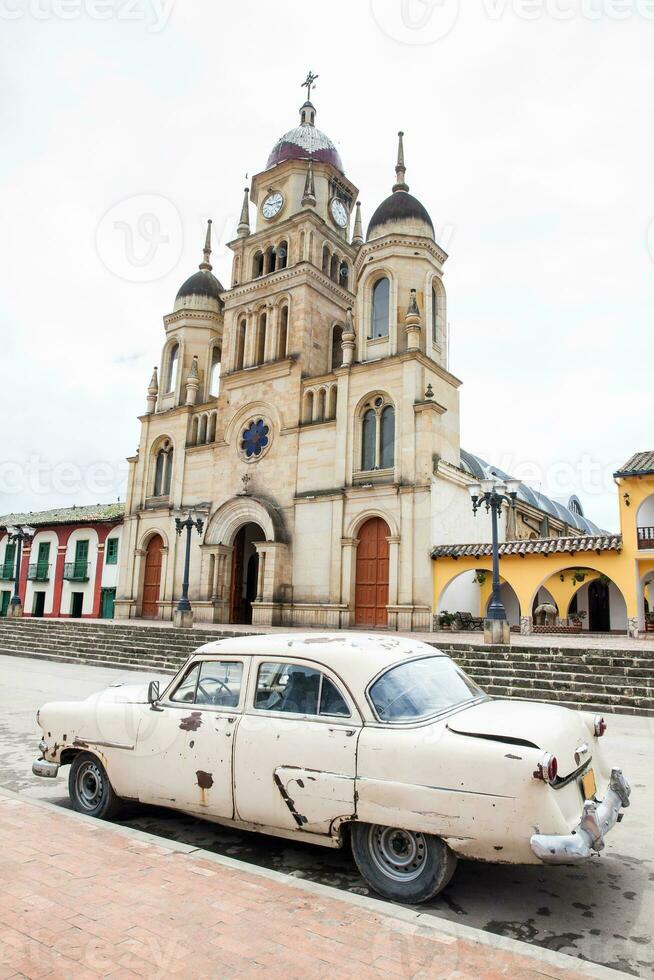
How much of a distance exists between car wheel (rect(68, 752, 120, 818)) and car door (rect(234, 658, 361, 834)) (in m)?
1.41

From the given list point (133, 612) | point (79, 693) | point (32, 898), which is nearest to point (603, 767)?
point (32, 898)

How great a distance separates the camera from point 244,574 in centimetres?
2808

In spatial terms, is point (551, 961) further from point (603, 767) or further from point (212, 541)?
point (212, 541)

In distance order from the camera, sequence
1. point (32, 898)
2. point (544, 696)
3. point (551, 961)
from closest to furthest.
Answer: point (551, 961) < point (32, 898) < point (544, 696)

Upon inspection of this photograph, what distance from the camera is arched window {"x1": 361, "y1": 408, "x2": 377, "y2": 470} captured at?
23922 mm

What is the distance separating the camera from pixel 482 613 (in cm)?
2494

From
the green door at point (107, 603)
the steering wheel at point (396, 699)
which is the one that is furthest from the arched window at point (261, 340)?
the steering wheel at point (396, 699)

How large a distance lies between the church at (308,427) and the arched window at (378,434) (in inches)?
2.1

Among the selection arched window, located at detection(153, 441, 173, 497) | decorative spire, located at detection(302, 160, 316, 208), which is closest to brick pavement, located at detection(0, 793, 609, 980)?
arched window, located at detection(153, 441, 173, 497)

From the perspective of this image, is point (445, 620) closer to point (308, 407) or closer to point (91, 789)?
point (308, 407)

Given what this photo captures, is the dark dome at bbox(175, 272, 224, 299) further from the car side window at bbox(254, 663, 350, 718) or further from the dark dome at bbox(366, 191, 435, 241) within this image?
→ the car side window at bbox(254, 663, 350, 718)

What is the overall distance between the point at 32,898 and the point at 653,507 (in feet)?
68.2

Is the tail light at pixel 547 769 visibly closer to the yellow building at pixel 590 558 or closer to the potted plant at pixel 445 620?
the yellow building at pixel 590 558

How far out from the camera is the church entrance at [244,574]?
27156 millimetres
